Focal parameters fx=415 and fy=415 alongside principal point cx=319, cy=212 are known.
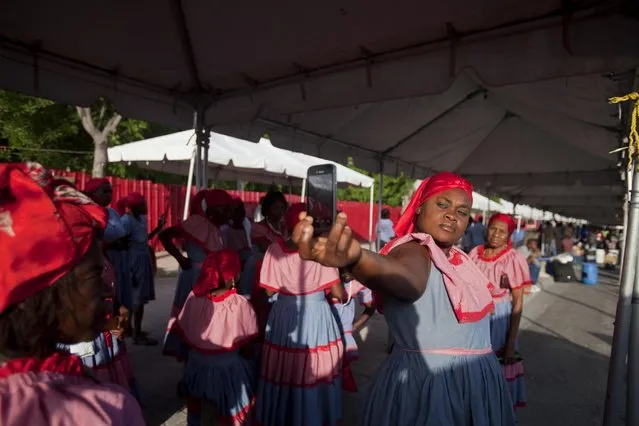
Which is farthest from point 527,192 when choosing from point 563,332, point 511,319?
point 511,319

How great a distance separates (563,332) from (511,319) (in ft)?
13.8

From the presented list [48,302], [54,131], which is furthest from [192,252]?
[54,131]

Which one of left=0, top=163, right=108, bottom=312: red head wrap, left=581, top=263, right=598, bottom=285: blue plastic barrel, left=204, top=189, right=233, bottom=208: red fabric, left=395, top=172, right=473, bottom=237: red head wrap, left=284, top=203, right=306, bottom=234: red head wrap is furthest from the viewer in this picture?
left=581, top=263, right=598, bottom=285: blue plastic barrel

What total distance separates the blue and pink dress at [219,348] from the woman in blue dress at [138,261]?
8.08 feet

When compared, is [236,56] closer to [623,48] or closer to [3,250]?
[623,48]

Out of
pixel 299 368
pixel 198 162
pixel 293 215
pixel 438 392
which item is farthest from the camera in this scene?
pixel 198 162

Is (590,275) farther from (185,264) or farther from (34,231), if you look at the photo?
(34,231)

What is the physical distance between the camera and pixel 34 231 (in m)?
0.92

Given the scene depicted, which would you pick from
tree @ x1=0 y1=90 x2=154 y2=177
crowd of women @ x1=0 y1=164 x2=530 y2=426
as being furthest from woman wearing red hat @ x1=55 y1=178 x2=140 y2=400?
tree @ x1=0 y1=90 x2=154 y2=177

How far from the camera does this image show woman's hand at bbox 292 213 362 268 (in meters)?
1.09

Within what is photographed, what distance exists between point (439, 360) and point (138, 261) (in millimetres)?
4570

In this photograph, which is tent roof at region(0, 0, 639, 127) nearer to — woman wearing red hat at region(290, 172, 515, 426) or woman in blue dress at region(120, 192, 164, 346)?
woman wearing red hat at region(290, 172, 515, 426)

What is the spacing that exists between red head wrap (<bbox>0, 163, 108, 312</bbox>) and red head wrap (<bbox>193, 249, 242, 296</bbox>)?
Result: 2.08 m

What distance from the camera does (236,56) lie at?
11.9ft
